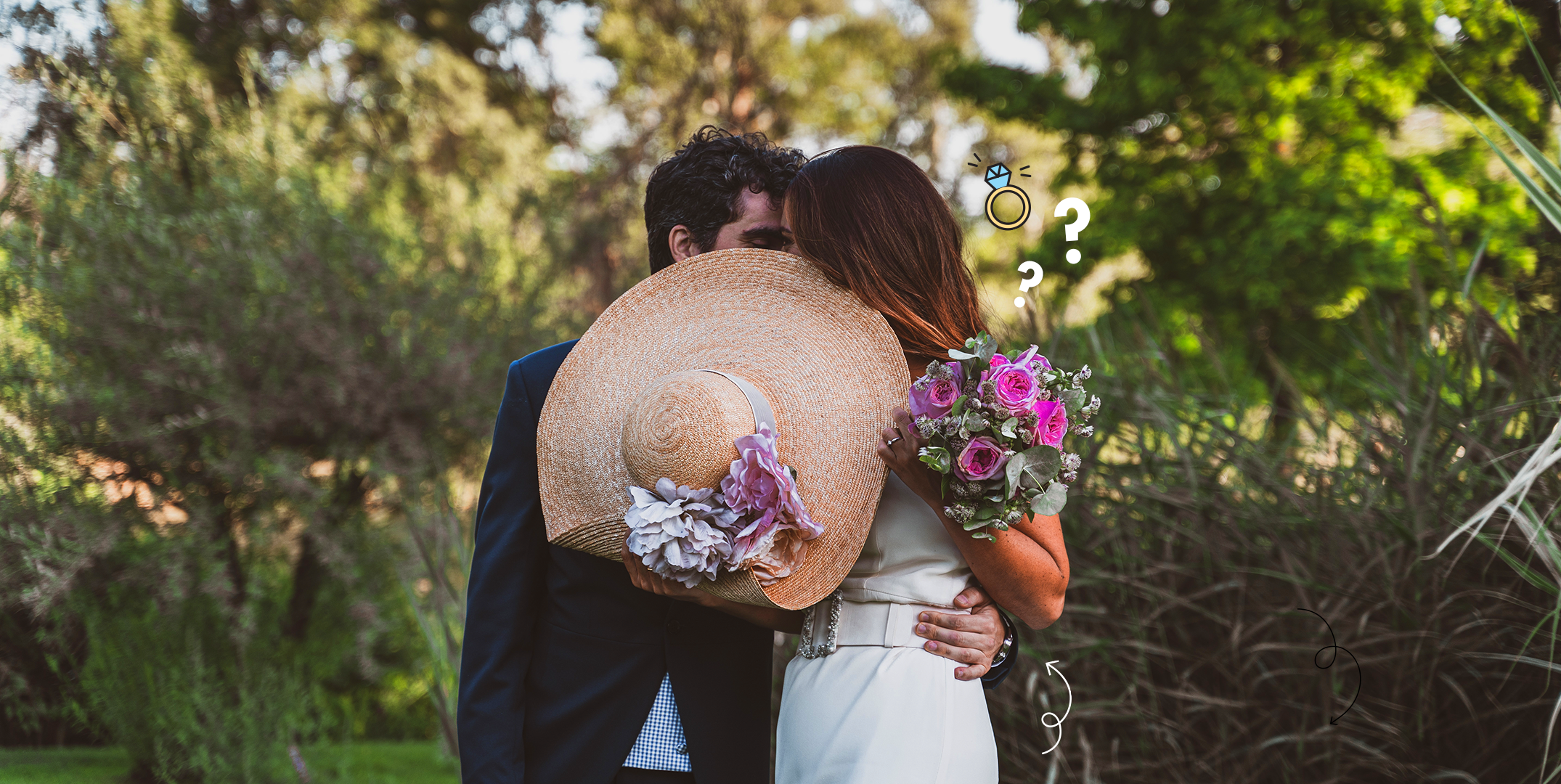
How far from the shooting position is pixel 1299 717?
3031 mm

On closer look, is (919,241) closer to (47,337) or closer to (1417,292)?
(1417,292)

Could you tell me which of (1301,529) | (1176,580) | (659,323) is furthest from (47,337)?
(1301,529)

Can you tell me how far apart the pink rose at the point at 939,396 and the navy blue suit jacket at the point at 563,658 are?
27.4 inches

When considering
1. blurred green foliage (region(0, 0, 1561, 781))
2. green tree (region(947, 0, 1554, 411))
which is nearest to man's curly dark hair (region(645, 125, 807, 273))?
blurred green foliage (region(0, 0, 1561, 781))

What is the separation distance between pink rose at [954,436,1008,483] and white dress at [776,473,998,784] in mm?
339

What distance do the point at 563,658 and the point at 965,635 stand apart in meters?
0.85

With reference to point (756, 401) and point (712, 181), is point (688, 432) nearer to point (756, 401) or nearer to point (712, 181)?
point (756, 401)

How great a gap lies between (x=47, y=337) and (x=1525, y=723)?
766 cm

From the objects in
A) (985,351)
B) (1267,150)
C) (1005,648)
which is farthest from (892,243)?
(1267,150)

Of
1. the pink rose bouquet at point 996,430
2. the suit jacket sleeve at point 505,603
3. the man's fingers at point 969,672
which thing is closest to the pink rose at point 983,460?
the pink rose bouquet at point 996,430

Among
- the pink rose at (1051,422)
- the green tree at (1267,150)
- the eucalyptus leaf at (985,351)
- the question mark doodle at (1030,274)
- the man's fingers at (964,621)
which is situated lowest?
the man's fingers at (964,621)

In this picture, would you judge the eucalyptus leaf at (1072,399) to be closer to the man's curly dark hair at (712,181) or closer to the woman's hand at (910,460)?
the woman's hand at (910,460)

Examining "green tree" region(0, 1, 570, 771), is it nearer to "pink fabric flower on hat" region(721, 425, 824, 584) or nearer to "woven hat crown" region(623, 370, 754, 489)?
"woven hat crown" region(623, 370, 754, 489)

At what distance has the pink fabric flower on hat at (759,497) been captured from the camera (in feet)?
5.09
